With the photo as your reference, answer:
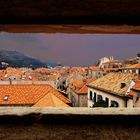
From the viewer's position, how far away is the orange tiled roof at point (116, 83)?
2430 centimetres

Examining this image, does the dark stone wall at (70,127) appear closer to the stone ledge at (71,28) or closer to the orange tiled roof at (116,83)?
the stone ledge at (71,28)

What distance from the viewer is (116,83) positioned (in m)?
27.5

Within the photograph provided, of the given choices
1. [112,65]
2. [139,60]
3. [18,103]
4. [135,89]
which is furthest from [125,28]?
[112,65]

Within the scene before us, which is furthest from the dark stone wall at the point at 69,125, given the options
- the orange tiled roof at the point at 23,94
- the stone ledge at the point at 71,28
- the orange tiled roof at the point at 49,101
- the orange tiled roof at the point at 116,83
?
the orange tiled roof at the point at 23,94

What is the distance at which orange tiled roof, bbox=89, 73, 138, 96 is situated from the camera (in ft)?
79.7

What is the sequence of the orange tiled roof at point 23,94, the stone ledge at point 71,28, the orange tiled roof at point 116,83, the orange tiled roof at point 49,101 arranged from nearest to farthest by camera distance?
the stone ledge at point 71,28, the orange tiled roof at point 116,83, the orange tiled roof at point 49,101, the orange tiled roof at point 23,94

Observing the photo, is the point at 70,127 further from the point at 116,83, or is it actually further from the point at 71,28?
the point at 116,83

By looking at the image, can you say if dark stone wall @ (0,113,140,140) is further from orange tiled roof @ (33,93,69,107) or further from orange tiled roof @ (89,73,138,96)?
orange tiled roof @ (33,93,69,107)

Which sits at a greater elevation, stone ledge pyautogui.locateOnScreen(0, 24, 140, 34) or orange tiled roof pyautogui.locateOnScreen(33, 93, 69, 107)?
stone ledge pyautogui.locateOnScreen(0, 24, 140, 34)

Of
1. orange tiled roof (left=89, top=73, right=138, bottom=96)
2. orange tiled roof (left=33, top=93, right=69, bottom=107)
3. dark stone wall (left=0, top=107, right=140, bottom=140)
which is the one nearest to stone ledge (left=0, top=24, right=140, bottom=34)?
dark stone wall (left=0, top=107, right=140, bottom=140)

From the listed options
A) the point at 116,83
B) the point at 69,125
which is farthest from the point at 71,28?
the point at 116,83

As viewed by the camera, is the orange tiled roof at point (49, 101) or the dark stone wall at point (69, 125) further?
the orange tiled roof at point (49, 101)

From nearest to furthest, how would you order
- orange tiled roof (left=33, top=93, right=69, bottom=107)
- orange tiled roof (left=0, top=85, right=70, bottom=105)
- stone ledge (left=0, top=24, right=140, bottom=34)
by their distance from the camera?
stone ledge (left=0, top=24, right=140, bottom=34), orange tiled roof (left=33, top=93, right=69, bottom=107), orange tiled roof (left=0, top=85, right=70, bottom=105)
